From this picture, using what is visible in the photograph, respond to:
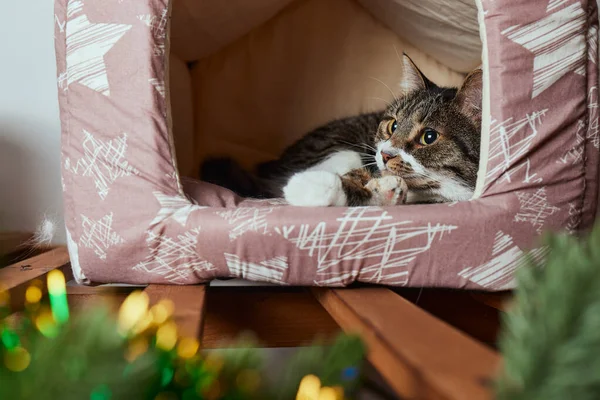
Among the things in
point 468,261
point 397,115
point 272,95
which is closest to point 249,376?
point 468,261

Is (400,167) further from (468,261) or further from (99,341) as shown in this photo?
(99,341)

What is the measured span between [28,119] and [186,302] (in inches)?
36.6

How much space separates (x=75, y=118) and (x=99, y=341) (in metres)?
0.66

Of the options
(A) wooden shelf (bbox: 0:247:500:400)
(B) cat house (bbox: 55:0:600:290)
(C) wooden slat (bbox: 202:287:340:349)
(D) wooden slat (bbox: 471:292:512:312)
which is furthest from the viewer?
(C) wooden slat (bbox: 202:287:340:349)

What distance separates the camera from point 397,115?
137 cm

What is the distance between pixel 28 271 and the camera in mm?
1061

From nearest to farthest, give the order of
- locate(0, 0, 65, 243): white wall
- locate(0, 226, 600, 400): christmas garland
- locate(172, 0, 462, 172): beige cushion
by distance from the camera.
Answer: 1. locate(0, 226, 600, 400): christmas garland
2. locate(0, 0, 65, 243): white wall
3. locate(172, 0, 462, 172): beige cushion

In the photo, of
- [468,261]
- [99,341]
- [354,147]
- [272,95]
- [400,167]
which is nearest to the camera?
[99,341]

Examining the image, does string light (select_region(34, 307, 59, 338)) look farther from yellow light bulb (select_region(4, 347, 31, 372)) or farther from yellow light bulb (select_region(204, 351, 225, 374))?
yellow light bulb (select_region(204, 351, 225, 374))

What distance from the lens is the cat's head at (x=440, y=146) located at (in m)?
1.20

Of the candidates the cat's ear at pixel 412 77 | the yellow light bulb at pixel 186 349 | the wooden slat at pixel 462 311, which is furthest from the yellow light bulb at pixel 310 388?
the cat's ear at pixel 412 77

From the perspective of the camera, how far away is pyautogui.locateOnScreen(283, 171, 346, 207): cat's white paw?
938 mm

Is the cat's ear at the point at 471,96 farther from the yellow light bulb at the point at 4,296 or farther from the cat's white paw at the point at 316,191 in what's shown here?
the yellow light bulb at the point at 4,296

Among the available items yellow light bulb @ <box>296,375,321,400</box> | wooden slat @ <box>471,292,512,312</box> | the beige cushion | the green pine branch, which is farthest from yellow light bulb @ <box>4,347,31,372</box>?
the beige cushion
